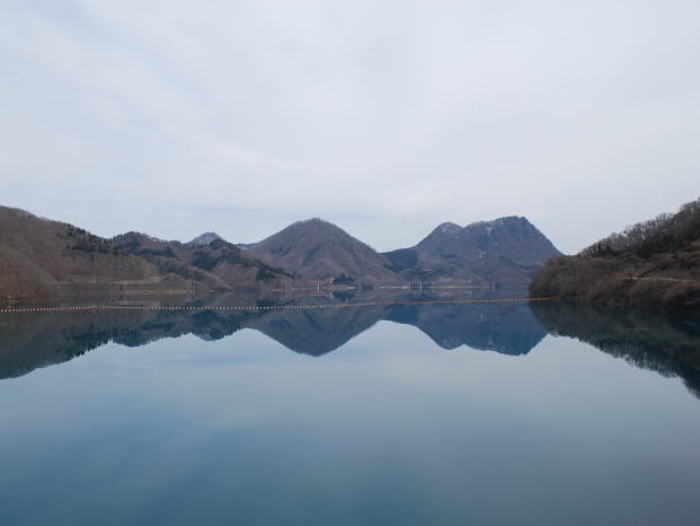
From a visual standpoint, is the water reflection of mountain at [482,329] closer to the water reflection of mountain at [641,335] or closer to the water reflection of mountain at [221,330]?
the water reflection of mountain at [221,330]

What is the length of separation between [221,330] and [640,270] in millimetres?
84019

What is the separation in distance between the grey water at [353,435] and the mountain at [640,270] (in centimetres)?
3352

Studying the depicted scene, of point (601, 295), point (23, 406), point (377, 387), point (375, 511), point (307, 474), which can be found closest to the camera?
point (375, 511)

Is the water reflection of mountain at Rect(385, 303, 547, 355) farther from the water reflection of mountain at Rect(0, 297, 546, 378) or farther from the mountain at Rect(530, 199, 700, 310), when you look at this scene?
the mountain at Rect(530, 199, 700, 310)

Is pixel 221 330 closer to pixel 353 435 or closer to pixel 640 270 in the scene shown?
pixel 353 435

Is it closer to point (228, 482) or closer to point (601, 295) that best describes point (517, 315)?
point (601, 295)

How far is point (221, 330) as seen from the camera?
235 feet

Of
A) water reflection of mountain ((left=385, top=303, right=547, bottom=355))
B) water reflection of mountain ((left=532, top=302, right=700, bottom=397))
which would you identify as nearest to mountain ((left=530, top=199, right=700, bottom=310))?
water reflection of mountain ((left=532, top=302, right=700, bottom=397))

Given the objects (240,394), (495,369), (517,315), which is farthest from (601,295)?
(240,394)

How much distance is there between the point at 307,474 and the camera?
18125mm

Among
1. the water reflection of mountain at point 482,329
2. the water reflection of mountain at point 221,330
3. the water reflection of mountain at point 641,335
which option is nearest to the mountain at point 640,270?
the water reflection of mountain at point 641,335

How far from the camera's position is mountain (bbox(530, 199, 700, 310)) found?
265ft

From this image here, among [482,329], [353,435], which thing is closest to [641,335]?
[482,329]

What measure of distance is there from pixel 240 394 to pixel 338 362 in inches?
601
